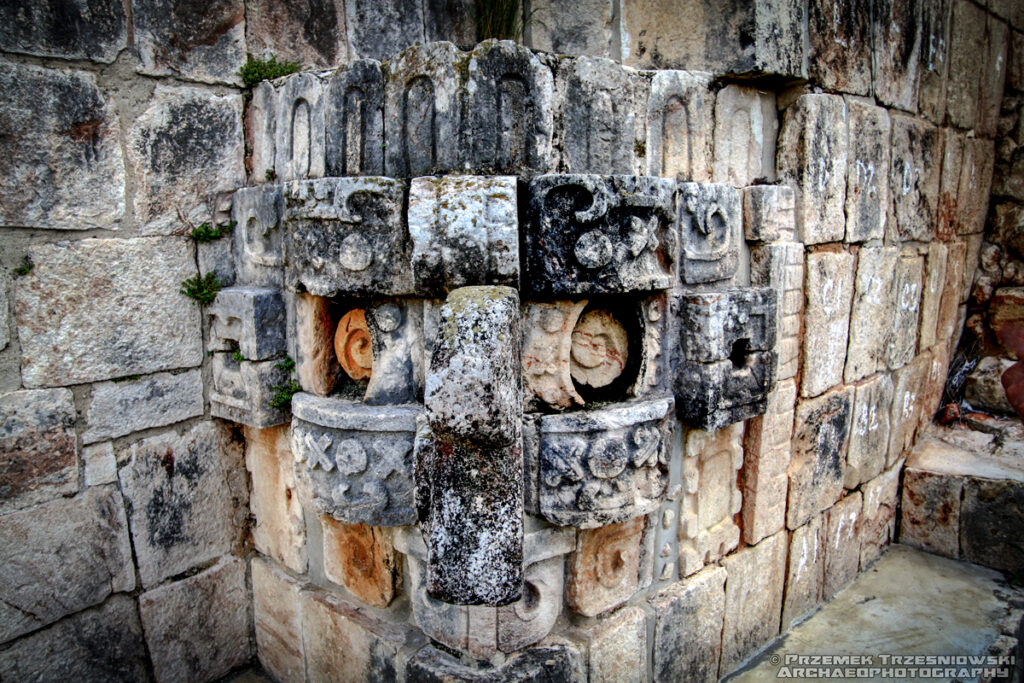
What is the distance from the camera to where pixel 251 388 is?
2252 millimetres

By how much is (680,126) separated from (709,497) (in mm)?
1277

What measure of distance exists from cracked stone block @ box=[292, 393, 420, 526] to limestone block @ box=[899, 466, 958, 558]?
2716 mm

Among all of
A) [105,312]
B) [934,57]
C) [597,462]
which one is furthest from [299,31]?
[934,57]

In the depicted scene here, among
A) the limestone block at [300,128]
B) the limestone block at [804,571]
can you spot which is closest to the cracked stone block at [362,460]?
the limestone block at [300,128]

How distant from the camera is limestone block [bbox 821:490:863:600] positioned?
2941mm

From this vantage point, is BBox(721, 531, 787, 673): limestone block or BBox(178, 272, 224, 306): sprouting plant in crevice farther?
BBox(721, 531, 787, 673): limestone block

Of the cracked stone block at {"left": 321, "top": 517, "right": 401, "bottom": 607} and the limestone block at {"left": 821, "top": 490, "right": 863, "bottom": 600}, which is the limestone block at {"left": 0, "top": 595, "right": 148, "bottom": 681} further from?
the limestone block at {"left": 821, "top": 490, "right": 863, "bottom": 600}

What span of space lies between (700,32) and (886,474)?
7.56 ft

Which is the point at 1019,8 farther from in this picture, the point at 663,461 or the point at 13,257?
the point at 13,257

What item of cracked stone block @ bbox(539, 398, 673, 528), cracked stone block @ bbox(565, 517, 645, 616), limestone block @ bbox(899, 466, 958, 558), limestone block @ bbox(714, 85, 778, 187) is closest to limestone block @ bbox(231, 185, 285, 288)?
cracked stone block @ bbox(539, 398, 673, 528)

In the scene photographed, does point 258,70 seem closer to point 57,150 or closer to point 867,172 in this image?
point 57,150

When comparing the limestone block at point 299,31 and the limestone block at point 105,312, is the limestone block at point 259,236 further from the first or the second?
the limestone block at point 299,31

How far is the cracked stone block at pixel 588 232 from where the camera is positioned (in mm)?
1780

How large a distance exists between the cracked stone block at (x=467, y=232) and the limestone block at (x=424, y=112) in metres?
0.10
